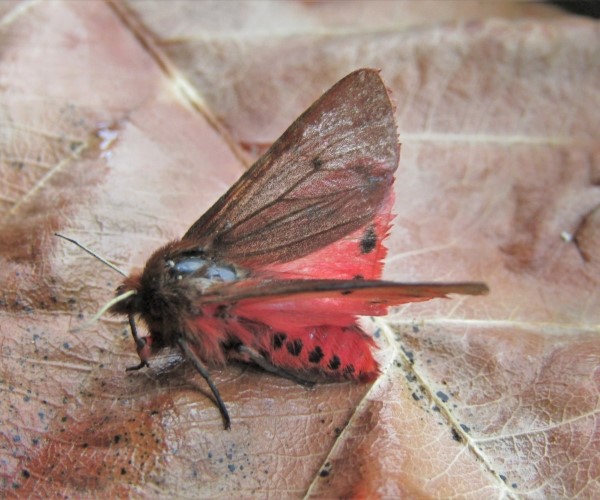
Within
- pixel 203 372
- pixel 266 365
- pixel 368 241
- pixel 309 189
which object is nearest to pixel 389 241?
pixel 368 241

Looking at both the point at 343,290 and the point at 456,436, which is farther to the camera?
the point at 456,436

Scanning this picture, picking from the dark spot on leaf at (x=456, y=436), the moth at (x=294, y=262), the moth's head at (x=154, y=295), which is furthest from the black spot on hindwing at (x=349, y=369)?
the moth's head at (x=154, y=295)

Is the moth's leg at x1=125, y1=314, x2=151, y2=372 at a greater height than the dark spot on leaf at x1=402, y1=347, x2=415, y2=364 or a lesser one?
greater

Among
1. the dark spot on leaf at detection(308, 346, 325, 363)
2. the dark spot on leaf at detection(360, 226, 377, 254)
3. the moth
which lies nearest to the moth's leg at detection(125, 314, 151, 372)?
the moth

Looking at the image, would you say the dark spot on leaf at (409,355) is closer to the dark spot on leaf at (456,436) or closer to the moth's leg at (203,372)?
the dark spot on leaf at (456,436)

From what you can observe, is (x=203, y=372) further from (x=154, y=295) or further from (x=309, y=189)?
(x=309, y=189)

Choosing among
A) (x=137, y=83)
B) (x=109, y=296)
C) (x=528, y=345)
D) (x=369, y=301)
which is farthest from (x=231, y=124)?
(x=528, y=345)

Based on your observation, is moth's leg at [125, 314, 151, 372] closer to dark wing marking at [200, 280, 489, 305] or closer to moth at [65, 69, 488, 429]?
moth at [65, 69, 488, 429]
